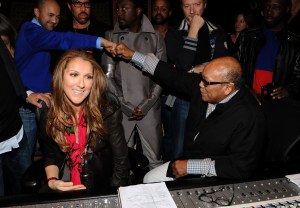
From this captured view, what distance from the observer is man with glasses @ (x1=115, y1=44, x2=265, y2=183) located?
1.79m

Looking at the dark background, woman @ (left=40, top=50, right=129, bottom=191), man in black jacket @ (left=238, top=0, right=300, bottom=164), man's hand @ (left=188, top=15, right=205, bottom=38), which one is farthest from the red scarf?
the dark background

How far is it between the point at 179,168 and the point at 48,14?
171 cm

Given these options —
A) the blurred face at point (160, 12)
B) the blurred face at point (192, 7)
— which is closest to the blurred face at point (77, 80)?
the blurred face at point (192, 7)

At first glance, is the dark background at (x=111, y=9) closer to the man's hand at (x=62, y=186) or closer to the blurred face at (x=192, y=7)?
the blurred face at (x=192, y=7)

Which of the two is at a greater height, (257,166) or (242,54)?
(242,54)

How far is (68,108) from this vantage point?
203cm

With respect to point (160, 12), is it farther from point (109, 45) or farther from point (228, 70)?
point (228, 70)

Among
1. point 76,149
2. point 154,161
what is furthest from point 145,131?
point 76,149

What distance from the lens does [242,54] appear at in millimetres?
2904

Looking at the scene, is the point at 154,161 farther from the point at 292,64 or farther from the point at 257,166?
the point at 292,64

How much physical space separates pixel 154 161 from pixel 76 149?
3.79 ft

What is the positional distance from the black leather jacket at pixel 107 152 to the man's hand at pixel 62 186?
199 millimetres

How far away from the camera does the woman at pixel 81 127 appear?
1921mm

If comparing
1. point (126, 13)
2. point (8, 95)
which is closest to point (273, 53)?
point (126, 13)
